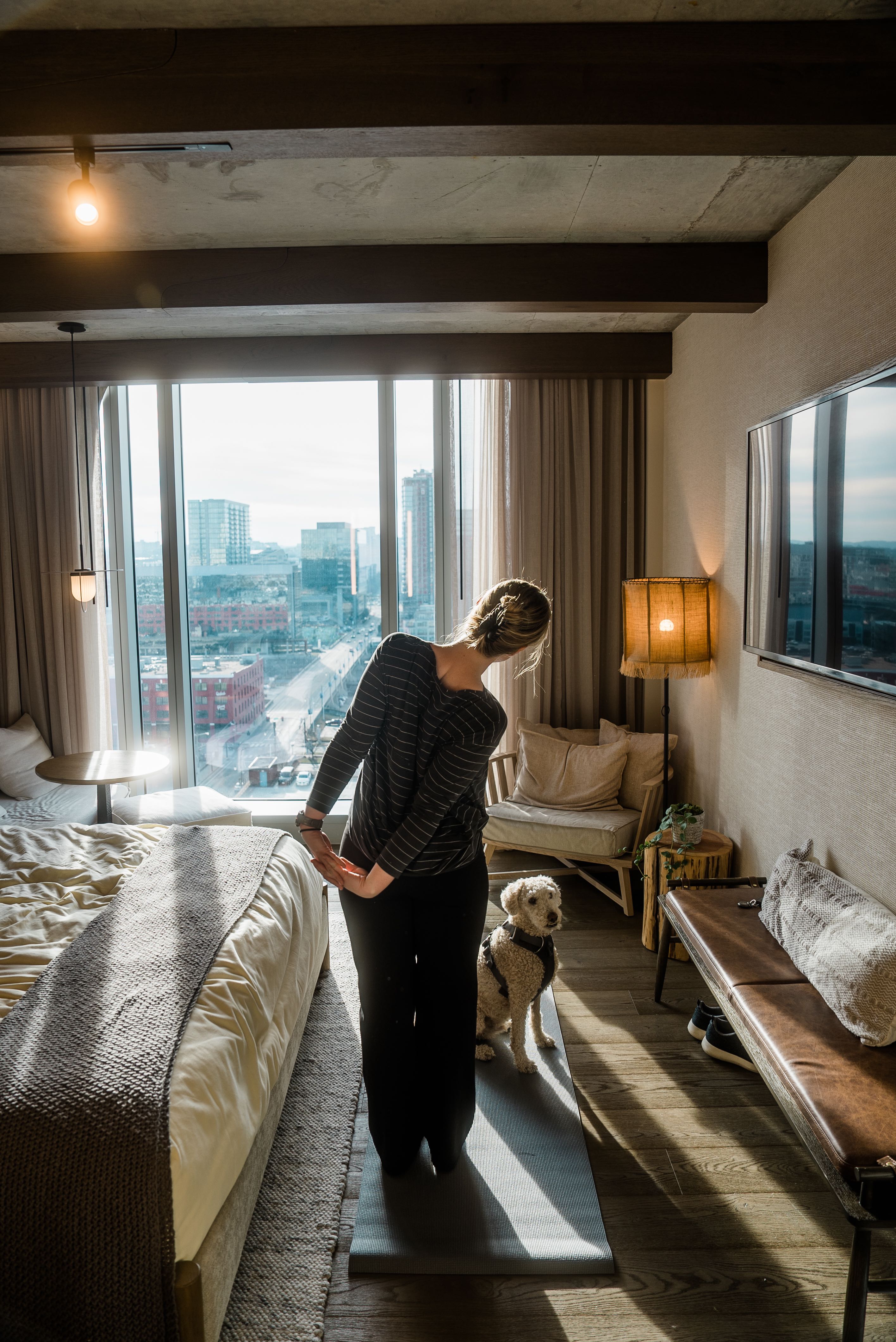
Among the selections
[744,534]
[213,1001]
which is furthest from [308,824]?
[744,534]

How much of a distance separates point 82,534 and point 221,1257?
3889 mm

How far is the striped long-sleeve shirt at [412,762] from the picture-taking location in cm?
186

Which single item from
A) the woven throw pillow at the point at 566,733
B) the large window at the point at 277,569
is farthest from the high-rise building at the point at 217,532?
the woven throw pillow at the point at 566,733

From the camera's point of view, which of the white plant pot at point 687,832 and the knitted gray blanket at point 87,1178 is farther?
the white plant pot at point 687,832

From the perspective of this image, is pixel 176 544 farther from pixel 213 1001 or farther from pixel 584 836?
pixel 213 1001

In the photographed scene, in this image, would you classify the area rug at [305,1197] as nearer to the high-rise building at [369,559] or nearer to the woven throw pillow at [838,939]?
the woven throw pillow at [838,939]

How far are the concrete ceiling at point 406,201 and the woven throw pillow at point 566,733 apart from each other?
7.49 ft

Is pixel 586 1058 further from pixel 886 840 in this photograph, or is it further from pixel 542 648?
pixel 542 648

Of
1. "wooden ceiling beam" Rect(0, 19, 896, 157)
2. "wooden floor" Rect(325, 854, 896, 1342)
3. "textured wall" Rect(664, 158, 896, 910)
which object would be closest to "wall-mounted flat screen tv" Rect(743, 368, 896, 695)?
"textured wall" Rect(664, 158, 896, 910)

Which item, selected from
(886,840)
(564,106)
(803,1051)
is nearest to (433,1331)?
(803,1051)

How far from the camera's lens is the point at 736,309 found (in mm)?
3105

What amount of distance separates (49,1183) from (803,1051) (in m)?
1.55

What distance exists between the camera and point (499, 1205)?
2.05 m

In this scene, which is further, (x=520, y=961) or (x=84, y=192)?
(x=520, y=961)
